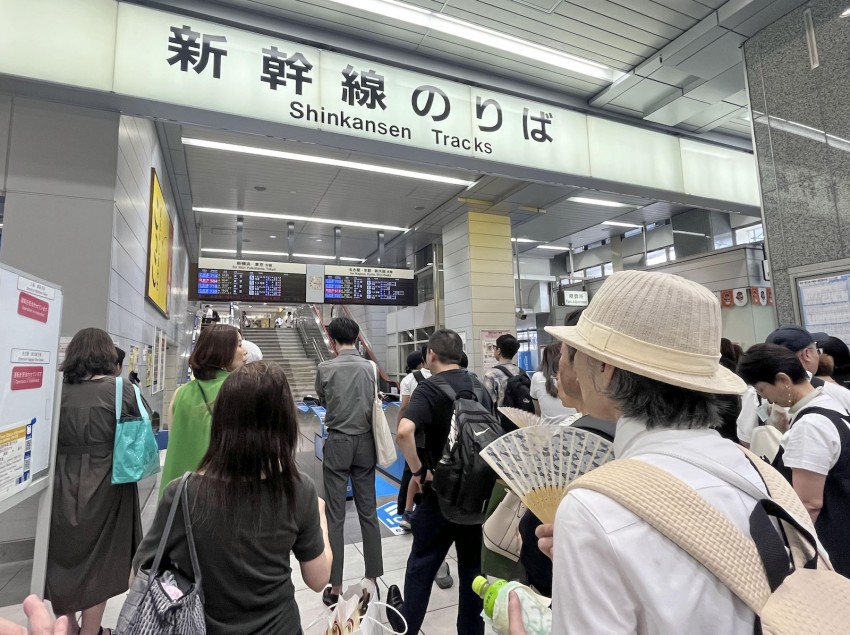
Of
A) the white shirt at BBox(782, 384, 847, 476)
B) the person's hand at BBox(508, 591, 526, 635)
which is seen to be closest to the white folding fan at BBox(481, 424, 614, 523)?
the person's hand at BBox(508, 591, 526, 635)

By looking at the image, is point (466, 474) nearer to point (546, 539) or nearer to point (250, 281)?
point (546, 539)

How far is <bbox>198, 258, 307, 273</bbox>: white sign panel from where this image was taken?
7.15 m

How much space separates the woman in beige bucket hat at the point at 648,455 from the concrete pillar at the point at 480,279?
22.2ft

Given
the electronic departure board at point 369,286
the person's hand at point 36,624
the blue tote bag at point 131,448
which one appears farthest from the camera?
the electronic departure board at point 369,286

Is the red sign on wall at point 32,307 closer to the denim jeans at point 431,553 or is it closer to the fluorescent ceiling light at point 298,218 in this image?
the denim jeans at point 431,553

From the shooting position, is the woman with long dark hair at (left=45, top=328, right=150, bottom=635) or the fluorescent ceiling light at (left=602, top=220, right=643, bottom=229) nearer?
the woman with long dark hair at (left=45, top=328, right=150, bottom=635)

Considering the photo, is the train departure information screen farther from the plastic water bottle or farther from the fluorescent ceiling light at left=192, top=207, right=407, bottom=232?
the plastic water bottle

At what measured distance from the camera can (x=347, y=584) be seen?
2.94 m

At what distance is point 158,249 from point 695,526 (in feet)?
20.7

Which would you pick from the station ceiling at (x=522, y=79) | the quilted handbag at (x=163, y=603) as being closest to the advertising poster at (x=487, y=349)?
the station ceiling at (x=522, y=79)

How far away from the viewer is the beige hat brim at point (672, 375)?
2.46ft

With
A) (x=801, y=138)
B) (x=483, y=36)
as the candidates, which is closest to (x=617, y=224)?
(x=801, y=138)

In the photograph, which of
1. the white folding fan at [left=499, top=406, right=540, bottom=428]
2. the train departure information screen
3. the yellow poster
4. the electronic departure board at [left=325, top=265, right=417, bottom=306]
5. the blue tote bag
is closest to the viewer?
the white folding fan at [left=499, top=406, right=540, bottom=428]

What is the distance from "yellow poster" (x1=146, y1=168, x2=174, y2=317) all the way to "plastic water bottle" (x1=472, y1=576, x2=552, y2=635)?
5228 mm
